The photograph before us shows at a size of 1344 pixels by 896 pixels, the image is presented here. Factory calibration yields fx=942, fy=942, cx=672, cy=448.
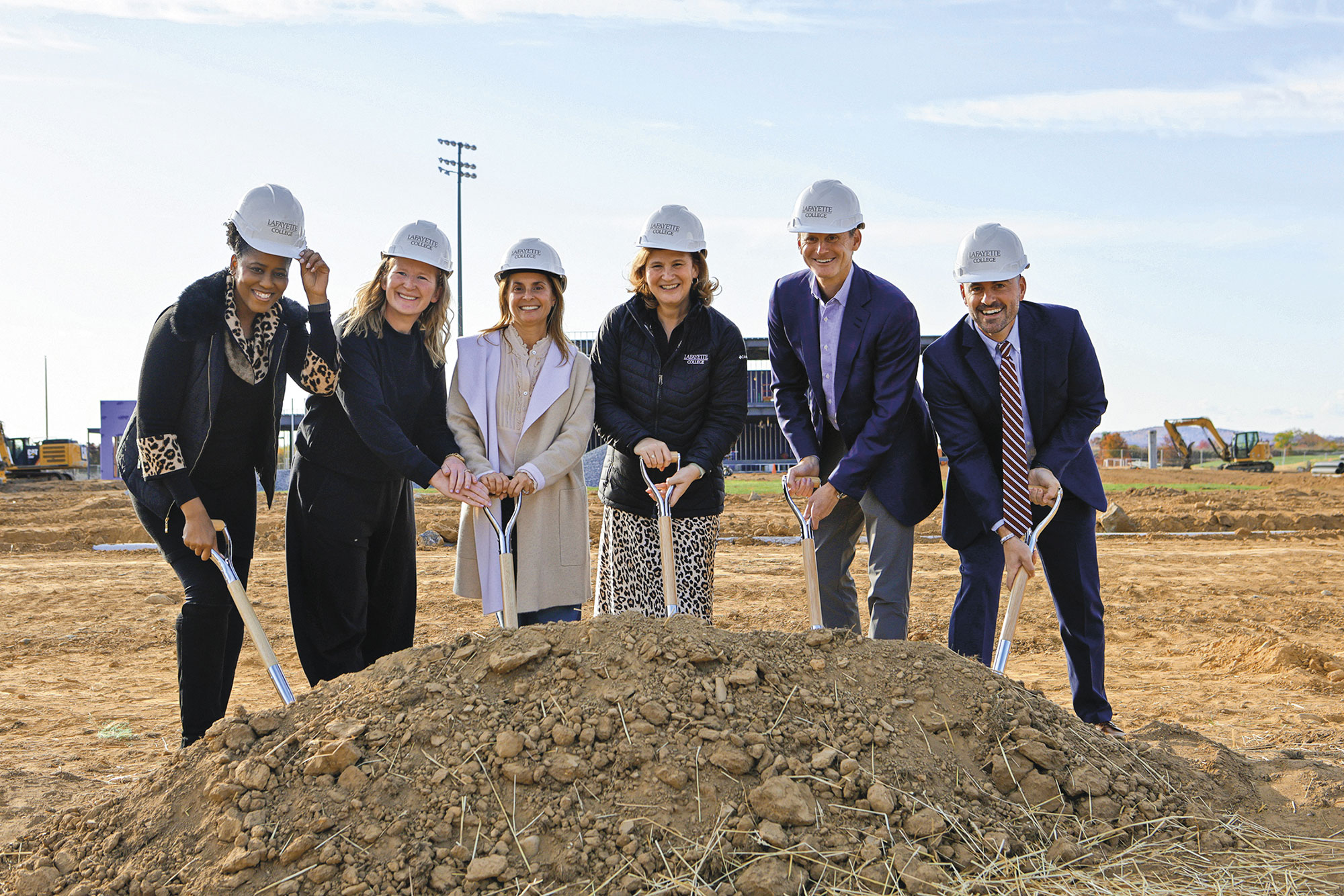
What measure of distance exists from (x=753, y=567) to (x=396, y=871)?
7706 millimetres

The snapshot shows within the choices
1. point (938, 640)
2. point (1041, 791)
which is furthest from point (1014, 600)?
point (938, 640)

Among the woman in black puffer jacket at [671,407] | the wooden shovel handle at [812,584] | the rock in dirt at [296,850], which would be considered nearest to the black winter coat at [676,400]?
the woman in black puffer jacket at [671,407]

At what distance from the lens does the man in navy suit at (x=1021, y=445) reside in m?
3.76

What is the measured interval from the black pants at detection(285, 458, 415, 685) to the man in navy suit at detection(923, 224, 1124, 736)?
2.33 m

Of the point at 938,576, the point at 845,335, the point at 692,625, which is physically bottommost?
the point at 938,576

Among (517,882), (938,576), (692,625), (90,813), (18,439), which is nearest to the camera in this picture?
(517,882)

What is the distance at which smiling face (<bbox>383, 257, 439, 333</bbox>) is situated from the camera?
12.5 ft

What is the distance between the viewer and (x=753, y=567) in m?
9.91

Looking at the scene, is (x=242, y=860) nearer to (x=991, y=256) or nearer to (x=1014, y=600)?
(x=1014, y=600)

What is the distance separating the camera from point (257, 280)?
3.39m

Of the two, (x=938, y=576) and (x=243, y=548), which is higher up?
(x=243, y=548)

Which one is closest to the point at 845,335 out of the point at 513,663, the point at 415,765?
the point at 513,663

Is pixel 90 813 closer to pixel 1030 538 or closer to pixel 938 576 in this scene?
pixel 1030 538

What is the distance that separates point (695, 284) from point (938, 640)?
390 cm
